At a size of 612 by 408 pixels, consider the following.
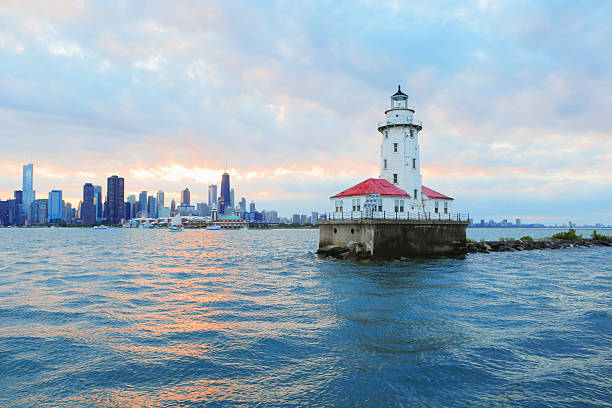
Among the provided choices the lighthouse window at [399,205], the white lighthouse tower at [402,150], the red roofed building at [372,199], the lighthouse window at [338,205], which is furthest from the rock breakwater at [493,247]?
the white lighthouse tower at [402,150]

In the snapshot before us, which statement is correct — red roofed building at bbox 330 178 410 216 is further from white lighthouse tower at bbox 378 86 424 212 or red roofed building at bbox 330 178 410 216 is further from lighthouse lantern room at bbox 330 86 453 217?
white lighthouse tower at bbox 378 86 424 212

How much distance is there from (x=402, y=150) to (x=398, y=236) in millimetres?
13650

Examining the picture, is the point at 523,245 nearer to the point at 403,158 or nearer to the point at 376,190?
the point at 403,158

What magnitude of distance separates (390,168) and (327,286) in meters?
26.6

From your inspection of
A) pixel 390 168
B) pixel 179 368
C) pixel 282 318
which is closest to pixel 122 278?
pixel 282 318

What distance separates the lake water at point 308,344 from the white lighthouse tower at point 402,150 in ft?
74.9

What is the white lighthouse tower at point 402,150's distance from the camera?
1857 inches

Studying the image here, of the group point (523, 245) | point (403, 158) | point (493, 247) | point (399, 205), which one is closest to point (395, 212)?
point (399, 205)

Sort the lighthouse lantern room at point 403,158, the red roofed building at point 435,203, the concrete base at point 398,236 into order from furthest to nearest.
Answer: the red roofed building at point 435,203 → the lighthouse lantern room at point 403,158 → the concrete base at point 398,236

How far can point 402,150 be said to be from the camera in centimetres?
4741

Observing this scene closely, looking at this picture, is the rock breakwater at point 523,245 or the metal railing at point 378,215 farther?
the rock breakwater at point 523,245

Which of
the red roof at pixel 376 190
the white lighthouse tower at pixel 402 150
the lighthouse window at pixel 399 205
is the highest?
the white lighthouse tower at pixel 402 150

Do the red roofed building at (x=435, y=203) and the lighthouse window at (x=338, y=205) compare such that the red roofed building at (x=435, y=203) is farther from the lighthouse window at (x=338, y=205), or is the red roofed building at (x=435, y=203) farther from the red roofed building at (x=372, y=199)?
the lighthouse window at (x=338, y=205)

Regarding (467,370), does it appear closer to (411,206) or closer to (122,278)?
(122,278)
